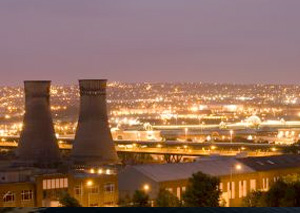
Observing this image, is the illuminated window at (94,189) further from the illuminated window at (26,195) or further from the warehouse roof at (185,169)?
the warehouse roof at (185,169)

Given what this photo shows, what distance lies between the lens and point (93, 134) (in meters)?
54.6

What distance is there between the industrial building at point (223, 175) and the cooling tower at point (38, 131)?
11906mm

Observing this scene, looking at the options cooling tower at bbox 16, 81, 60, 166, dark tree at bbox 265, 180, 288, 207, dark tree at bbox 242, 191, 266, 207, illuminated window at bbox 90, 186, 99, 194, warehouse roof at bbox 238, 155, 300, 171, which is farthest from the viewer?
cooling tower at bbox 16, 81, 60, 166

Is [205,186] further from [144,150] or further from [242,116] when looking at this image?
[242,116]

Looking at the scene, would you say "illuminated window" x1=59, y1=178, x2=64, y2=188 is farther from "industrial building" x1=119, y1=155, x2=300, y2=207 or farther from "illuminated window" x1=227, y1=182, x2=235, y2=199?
"illuminated window" x1=227, y1=182, x2=235, y2=199

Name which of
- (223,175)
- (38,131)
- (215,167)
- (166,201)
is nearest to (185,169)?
(223,175)

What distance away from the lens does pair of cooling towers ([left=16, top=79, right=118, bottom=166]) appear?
2140 inches

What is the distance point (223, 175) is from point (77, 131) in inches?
564

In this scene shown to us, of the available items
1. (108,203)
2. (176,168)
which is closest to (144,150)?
(176,168)

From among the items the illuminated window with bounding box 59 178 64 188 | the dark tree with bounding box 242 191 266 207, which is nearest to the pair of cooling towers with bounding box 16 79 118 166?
the illuminated window with bounding box 59 178 64 188

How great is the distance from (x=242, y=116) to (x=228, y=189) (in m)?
154

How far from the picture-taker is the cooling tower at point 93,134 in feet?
178

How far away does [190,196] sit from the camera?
31.5 meters

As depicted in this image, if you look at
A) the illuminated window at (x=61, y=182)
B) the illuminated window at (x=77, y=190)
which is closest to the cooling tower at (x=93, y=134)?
the illuminated window at (x=77, y=190)
